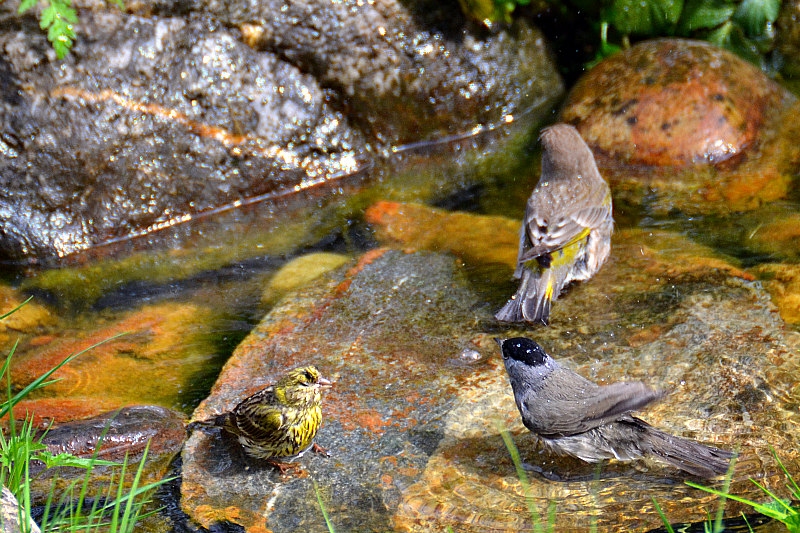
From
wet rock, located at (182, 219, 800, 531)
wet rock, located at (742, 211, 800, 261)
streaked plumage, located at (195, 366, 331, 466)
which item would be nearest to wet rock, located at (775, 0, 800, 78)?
wet rock, located at (742, 211, 800, 261)

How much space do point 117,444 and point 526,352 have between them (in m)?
2.25

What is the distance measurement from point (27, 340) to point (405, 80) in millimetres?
4613

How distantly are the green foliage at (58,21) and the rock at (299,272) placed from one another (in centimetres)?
278

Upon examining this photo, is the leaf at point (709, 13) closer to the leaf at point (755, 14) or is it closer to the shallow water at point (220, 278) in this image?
the leaf at point (755, 14)

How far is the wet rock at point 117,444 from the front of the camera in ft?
12.8

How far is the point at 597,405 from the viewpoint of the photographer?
3.37 m

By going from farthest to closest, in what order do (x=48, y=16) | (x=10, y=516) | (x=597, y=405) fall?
(x=48, y=16) < (x=597, y=405) < (x=10, y=516)

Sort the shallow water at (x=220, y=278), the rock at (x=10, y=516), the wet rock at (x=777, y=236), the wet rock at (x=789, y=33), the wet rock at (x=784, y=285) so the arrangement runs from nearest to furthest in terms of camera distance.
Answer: the rock at (x=10, y=516)
the wet rock at (x=784, y=285)
the shallow water at (x=220, y=278)
the wet rock at (x=777, y=236)
the wet rock at (x=789, y=33)

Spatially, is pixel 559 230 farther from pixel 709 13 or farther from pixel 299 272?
pixel 709 13

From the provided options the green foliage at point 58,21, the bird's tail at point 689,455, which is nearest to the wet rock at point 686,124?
the bird's tail at point 689,455

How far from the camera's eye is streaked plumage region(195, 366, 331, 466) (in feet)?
12.0

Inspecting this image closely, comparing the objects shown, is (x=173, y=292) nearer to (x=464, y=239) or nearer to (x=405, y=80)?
(x=464, y=239)

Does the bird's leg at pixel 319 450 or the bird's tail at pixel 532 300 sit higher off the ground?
the bird's leg at pixel 319 450

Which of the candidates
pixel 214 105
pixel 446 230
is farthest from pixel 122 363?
pixel 214 105
